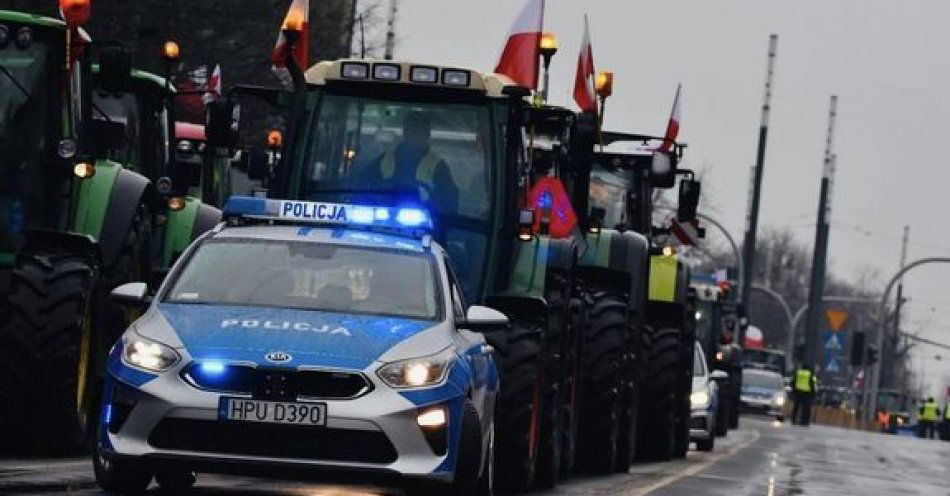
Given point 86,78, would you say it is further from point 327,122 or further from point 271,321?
point 271,321

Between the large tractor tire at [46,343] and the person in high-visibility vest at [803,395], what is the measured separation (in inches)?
2291

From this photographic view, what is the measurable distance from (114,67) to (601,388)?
7.18 meters

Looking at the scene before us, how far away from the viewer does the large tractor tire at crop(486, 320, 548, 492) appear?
56.1ft

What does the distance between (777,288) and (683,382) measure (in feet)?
485

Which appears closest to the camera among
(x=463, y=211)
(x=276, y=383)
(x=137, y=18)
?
(x=276, y=383)

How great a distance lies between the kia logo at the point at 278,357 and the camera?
12.8m

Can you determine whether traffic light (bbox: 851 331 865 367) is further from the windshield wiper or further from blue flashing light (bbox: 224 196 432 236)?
blue flashing light (bbox: 224 196 432 236)

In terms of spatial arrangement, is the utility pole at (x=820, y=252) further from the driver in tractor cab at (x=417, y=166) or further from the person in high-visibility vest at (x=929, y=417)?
the driver in tractor cab at (x=417, y=166)

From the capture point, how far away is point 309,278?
14188 mm

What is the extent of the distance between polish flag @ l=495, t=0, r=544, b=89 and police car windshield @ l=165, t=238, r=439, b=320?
8009 mm

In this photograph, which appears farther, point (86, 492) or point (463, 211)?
point (463, 211)

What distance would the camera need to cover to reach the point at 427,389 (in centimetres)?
1311

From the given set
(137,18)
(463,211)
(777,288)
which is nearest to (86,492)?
(463,211)

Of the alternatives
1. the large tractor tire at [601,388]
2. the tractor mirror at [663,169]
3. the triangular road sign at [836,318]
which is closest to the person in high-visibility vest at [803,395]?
the triangular road sign at [836,318]
